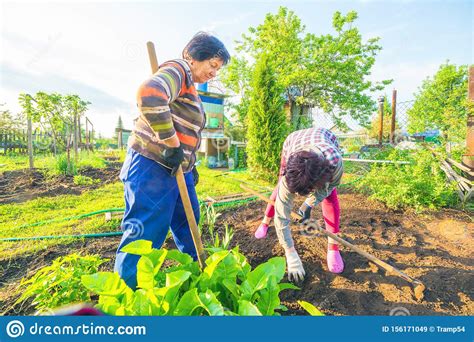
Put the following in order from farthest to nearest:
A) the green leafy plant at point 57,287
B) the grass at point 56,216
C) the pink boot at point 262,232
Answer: the pink boot at point 262,232 < the grass at point 56,216 < the green leafy plant at point 57,287

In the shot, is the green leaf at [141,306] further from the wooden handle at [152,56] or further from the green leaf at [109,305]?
the wooden handle at [152,56]

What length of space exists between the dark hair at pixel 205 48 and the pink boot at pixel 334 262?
1821 mm

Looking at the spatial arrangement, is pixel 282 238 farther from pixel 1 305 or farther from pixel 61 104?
pixel 61 104

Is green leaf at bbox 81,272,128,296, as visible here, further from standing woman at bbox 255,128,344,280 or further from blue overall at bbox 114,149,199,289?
standing woman at bbox 255,128,344,280

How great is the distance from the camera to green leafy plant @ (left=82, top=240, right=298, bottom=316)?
3.64ft

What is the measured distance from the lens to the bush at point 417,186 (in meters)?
3.37

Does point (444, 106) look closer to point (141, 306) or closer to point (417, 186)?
point (417, 186)

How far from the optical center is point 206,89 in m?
9.91

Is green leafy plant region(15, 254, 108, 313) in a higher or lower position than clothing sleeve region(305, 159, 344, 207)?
lower

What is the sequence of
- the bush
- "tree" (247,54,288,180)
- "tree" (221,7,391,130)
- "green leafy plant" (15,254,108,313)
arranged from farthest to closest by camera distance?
"tree" (221,7,391,130), "tree" (247,54,288,180), the bush, "green leafy plant" (15,254,108,313)

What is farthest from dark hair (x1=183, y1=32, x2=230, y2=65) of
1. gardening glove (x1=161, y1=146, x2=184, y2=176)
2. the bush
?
the bush

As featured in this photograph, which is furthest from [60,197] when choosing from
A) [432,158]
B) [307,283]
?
[432,158]

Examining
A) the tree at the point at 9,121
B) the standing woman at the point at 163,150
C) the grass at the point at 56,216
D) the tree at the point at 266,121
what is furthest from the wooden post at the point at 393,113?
the tree at the point at 9,121

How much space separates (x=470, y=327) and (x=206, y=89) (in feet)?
32.5
